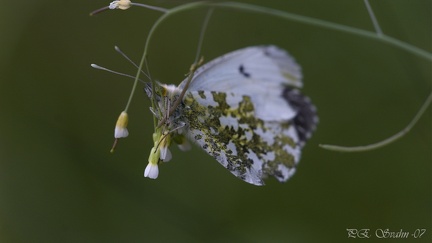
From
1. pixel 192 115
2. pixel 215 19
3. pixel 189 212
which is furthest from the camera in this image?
pixel 215 19

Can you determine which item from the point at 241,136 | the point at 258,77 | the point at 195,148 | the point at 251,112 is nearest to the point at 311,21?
the point at 258,77

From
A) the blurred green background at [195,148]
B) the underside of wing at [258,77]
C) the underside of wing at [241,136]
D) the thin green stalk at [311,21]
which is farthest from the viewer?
the blurred green background at [195,148]

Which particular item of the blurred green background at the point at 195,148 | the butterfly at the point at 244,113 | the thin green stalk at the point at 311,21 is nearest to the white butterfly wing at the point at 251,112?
the butterfly at the point at 244,113

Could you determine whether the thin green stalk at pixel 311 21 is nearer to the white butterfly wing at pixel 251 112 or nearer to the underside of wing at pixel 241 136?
the white butterfly wing at pixel 251 112

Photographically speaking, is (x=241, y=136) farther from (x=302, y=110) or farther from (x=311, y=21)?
(x=311, y=21)

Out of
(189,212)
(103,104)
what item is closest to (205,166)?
(189,212)

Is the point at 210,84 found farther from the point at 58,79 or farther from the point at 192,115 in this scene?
the point at 58,79

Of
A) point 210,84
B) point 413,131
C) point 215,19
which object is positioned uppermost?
point 215,19
